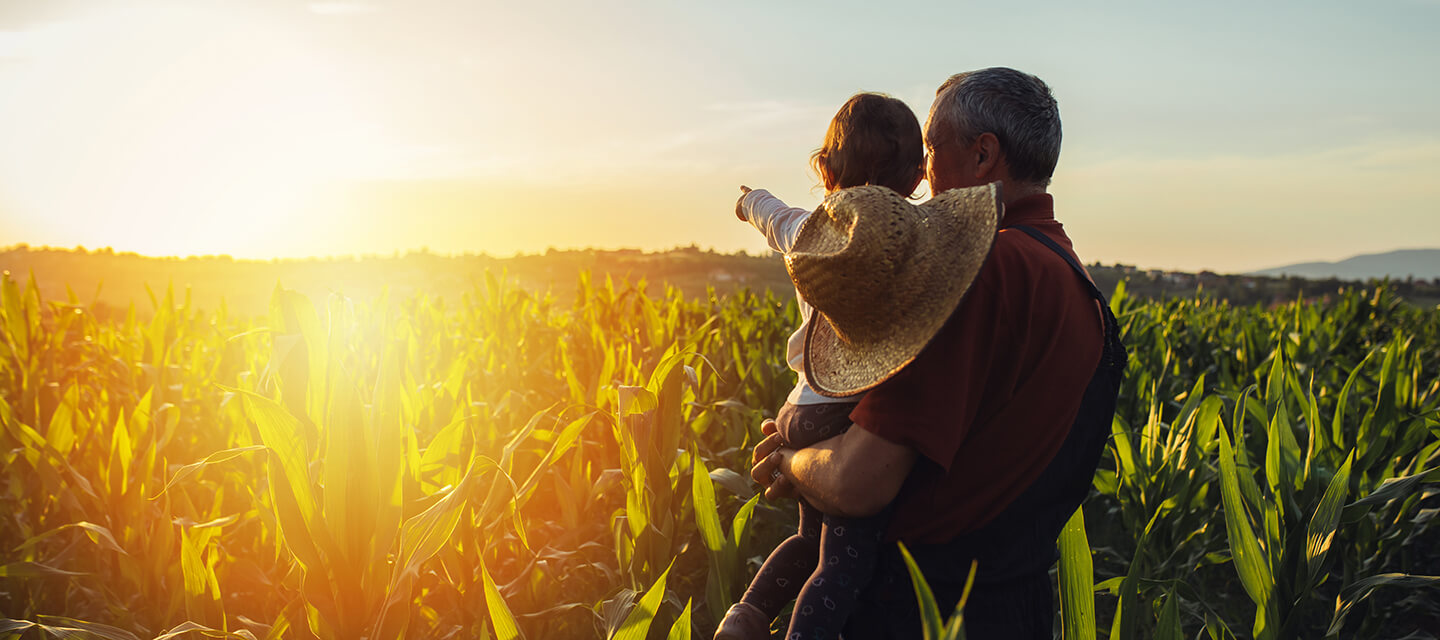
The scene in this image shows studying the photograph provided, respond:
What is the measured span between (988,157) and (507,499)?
55.2 inches

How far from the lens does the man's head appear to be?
1263mm

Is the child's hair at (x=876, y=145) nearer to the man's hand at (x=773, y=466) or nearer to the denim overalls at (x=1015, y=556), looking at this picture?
the denim overalls at (x=1015, y=556)

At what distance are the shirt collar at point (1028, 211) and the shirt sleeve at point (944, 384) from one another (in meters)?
0.24

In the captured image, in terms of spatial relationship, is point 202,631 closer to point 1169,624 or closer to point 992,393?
point 992,393

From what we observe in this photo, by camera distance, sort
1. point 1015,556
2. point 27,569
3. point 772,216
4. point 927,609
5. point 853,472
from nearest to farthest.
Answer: point 927,609
point 853,472
point 1015,556
point 772,216
point 27,569

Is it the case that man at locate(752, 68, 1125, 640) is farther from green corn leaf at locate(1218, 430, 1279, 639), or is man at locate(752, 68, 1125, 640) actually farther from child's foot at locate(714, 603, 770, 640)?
green corn leaf at locate(1218, 430, 1279, 639)

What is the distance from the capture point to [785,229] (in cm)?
151

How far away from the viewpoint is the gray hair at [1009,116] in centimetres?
126

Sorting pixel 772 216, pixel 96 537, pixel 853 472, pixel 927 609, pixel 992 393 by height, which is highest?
pixel 772 216

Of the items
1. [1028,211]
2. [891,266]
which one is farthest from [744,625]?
[1028,211]

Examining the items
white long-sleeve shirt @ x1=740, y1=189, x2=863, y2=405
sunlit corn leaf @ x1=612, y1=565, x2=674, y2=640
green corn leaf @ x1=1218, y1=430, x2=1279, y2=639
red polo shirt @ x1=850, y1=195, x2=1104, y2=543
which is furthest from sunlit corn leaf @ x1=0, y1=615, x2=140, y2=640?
green corn leaf @ x1=1218, y1=430, x2=1279, y2=639

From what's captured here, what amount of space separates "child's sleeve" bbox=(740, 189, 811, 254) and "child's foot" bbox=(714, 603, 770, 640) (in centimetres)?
74

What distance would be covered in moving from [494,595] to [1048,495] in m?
1.06

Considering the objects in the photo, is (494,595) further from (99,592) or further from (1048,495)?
(99,592)
